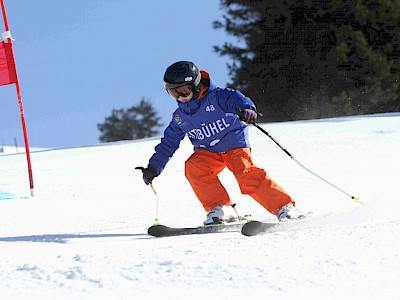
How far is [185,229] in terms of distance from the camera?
4414 mm

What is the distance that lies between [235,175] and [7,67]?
3803 mm

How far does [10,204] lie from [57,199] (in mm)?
473

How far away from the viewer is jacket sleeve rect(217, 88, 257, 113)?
15.1 ft

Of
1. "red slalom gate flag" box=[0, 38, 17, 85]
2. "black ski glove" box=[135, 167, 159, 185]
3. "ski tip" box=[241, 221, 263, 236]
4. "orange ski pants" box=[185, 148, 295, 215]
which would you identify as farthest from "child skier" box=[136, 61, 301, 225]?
"red slalom gate flag" box=[0, 38, 17, 85]

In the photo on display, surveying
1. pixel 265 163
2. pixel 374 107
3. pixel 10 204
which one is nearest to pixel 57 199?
pixel 10 204

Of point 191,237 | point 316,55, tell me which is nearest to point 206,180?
point 191,237

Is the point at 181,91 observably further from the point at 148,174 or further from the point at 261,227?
the point at 261,227

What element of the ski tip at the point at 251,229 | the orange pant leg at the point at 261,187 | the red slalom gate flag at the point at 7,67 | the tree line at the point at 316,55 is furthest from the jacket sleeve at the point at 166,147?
the tree line at the point at 316,55

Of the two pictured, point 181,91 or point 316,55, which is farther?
point 316,55

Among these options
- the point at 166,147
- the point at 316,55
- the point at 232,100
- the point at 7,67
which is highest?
the point at 316,55

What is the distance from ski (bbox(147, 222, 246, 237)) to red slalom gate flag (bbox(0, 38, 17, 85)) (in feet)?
12.3

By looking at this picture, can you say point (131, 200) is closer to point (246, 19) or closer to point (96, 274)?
point (96, 274)

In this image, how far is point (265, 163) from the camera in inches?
352

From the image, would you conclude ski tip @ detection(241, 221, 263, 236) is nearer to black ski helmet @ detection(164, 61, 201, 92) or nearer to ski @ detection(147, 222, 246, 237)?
ski @ detection(147, 222, 246, 237)
